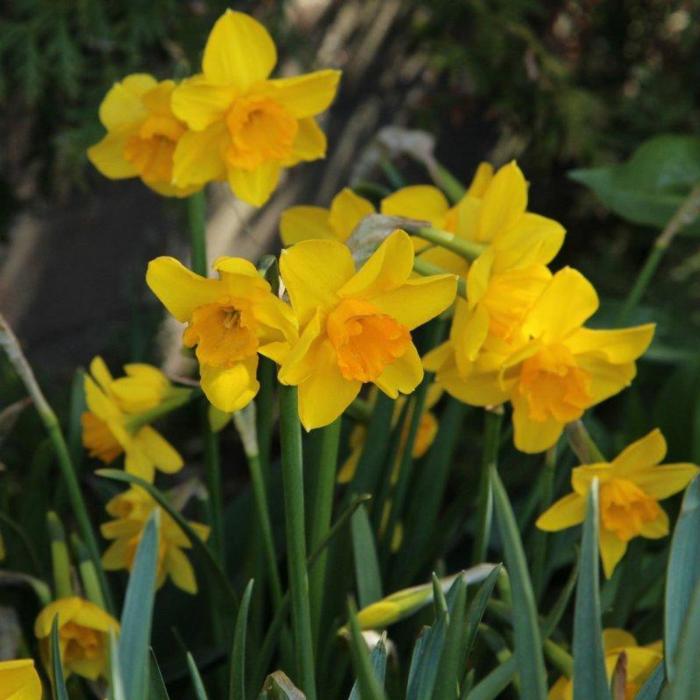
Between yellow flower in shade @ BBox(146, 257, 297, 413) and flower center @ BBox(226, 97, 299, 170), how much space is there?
24 centimetres

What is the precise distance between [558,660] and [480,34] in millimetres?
1291

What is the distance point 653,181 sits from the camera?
1831 mm

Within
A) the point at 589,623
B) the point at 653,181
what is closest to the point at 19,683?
the point at 589,623

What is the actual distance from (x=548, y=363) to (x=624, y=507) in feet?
0.64

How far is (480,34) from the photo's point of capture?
199 centimetres

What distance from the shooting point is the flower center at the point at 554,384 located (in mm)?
977

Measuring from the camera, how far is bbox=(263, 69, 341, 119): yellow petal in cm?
105

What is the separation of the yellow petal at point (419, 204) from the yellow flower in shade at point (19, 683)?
57cm

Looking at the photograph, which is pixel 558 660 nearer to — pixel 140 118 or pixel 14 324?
pixel 140 118

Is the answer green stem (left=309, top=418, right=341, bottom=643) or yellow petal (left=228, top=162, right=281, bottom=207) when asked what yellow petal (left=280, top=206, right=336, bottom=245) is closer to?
yellow petal (left=228, top=162, right=281, bottom=207)

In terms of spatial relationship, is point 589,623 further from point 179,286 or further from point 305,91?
point 305,91

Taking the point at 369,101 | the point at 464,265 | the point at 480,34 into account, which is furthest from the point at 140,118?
the point at 369,101

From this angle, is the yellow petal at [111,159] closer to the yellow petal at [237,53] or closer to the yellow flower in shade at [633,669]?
the yellow petal at [237,53]

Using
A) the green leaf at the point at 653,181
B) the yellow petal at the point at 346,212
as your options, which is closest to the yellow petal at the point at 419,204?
the yellow petal at the point at 346,212
